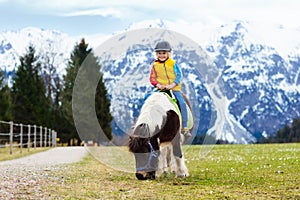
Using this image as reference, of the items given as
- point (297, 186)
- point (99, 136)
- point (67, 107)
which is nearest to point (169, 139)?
point (99, 136)

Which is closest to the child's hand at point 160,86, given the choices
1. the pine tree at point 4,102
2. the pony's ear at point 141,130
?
the pony's ear at point 141,130

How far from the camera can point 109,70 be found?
12.0 meters

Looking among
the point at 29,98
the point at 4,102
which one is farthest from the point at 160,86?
the point at 29,98

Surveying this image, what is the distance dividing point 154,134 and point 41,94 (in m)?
52.9

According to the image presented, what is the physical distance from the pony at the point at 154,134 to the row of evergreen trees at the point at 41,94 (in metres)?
46.7

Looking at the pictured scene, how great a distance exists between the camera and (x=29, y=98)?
60188 mm

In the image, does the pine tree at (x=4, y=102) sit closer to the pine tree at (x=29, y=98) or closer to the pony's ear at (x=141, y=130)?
the pine tree at (x=29, y=98)

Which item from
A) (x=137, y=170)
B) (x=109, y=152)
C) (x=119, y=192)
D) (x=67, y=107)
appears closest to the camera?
(x=119, y=192)

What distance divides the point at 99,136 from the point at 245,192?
3.98 m

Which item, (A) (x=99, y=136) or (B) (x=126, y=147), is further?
(A) (x=99, y=136)

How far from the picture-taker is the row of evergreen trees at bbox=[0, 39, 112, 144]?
59.3 metres

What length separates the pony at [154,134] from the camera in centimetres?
992

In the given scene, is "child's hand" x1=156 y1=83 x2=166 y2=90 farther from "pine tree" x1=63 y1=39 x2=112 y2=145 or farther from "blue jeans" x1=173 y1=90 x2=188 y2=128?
"pine tree" x1=63 y1=39 x2=112 y2=145

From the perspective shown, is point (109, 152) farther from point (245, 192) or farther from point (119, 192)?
point (245, 192)
